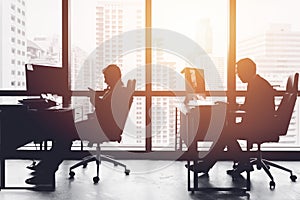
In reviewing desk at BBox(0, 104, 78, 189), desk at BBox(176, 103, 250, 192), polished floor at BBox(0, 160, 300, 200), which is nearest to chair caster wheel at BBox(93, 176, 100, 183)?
polished floor at BBox(0, 160, 300, 200)

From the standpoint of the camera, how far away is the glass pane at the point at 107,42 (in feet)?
18.5

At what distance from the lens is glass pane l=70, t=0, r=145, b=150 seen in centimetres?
565

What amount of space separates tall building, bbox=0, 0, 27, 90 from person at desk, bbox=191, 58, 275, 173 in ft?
9.74

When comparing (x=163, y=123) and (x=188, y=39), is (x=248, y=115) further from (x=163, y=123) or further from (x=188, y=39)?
(x=188, y=39)

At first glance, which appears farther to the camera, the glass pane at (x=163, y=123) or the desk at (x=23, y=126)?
the glass pane at (x=163, y=123)

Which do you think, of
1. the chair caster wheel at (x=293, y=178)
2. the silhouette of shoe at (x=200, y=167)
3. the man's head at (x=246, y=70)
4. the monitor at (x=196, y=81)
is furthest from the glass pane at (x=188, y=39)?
the chair caster wheel at (x=293, y=178)

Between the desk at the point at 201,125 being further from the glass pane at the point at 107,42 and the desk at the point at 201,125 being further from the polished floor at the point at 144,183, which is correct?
the glass pane at the point at 107,42

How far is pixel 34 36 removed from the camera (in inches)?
226

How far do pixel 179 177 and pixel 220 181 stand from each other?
477 millimetres

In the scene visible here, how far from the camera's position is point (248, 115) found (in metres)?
4.04

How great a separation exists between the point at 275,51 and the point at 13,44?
3.81 meters

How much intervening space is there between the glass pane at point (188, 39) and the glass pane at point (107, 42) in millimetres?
242

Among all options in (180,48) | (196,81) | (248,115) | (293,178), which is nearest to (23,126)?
(196,81)

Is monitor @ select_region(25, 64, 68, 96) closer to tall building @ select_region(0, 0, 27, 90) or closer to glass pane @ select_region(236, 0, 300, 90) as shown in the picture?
tall building @ select_region(0, 0, 27, 90)
